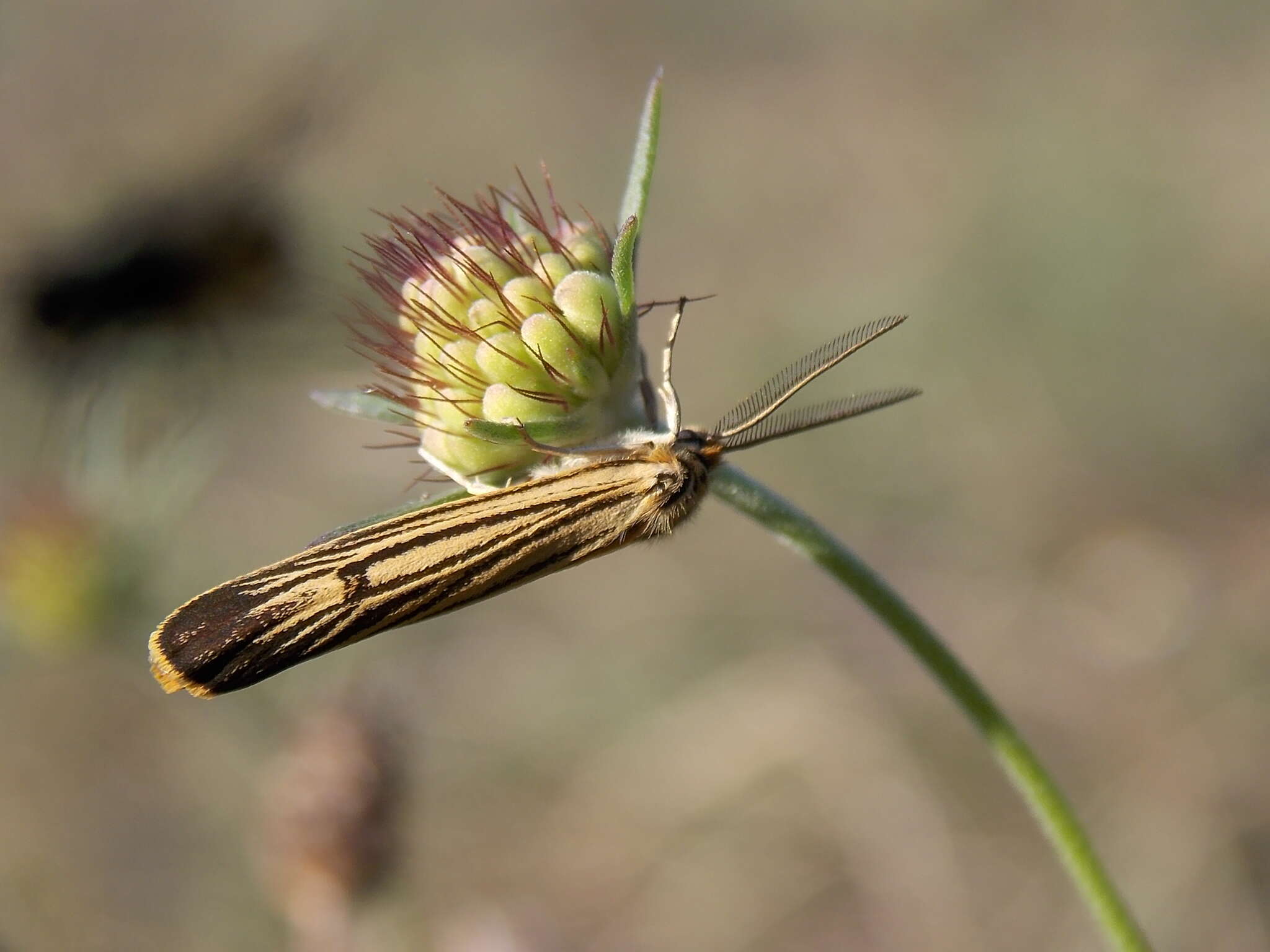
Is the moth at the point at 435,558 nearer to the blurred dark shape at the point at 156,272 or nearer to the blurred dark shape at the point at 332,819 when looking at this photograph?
the blurred dark shape at the point at 332,819

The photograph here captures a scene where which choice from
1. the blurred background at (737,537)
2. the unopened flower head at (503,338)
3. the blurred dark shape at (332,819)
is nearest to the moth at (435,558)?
the unopened flower head at (503,338)

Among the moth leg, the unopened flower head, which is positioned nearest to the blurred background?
the unopened flower head

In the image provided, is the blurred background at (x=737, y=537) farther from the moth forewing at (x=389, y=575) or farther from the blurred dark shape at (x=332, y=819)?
the moth forewing at (x=389, y=575)

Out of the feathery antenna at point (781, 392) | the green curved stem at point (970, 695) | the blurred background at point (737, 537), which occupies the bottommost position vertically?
the green curved stem at point (970, 695)

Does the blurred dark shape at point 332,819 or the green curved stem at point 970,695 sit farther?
the blurred dark shape at point 332,819

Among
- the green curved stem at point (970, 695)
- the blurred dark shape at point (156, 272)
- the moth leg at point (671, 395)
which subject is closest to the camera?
the green curved stem at point (970, 695)

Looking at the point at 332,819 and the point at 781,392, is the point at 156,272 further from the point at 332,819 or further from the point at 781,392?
the point at 781,392

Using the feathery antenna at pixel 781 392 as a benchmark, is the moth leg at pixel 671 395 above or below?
above

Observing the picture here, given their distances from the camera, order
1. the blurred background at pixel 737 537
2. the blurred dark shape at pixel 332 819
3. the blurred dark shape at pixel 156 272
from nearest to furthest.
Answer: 1. the blurred dark shape at pixel 332 819
2. the blurred background at pixel 737 537
3. the blurred dark shape at pixel 156 272

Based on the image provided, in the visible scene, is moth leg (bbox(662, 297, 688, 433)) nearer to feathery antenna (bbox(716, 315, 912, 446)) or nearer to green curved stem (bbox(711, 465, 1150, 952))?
feathery antenna (bbox(716, 315, 912, 446))
